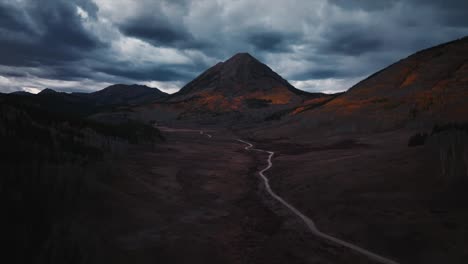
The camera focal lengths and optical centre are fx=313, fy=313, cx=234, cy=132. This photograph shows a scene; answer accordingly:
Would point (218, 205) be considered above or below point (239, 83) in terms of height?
below

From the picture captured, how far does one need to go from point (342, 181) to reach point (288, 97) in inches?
5245

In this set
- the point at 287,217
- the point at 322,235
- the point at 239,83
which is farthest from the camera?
the point at 239,83

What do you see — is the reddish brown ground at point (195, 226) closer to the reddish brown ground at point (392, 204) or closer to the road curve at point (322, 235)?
the road curve at point (322, 235)

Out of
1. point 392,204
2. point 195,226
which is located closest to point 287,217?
point 195,226

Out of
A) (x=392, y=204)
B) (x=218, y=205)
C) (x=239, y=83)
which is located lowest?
(x=218, y=205)

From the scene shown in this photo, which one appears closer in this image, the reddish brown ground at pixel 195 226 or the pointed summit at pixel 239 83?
the reddish brown ground at pixel 195 226

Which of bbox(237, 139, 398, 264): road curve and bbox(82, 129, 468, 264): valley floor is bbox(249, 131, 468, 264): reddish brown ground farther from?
bbox(237, 139, 398, 264): road curve

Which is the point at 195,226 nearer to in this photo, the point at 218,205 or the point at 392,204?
the point at 218,205

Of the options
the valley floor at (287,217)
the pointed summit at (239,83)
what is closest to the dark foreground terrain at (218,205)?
the valley floor at (287,217)

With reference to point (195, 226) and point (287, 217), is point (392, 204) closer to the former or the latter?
point (287, 217)

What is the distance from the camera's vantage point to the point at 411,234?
9.54 meters

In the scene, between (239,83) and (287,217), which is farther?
(239,83)

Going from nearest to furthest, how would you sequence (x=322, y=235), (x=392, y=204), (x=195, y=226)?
(x=322, y=235) → (x=195, y=226) → (x=392, y=204)

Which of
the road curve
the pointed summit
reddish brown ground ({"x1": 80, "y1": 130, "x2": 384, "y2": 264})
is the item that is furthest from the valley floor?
the pointed summit
